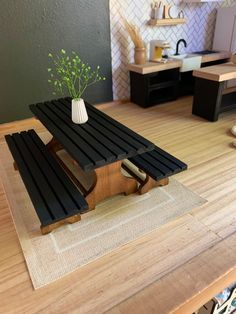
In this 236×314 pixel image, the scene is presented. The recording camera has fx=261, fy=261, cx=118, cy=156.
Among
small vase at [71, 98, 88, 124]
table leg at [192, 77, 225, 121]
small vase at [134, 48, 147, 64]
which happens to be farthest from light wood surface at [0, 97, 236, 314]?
small vase at [134, 48, 147, 64]

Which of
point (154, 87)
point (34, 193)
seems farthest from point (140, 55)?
point (34, 193)

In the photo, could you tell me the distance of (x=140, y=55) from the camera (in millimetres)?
3260

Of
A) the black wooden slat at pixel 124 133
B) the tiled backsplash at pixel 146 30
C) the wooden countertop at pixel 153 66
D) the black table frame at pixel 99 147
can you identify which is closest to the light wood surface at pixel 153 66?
the wooden countertop at pixel 153 66

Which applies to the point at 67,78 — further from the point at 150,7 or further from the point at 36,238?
the point at 150,7

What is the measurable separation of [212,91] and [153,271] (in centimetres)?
213

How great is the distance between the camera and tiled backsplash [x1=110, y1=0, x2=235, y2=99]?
3.20 m

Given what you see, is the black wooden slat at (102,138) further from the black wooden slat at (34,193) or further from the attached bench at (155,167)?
the black wooden slat at (34,193)

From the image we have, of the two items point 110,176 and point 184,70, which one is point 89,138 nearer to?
point 110,176

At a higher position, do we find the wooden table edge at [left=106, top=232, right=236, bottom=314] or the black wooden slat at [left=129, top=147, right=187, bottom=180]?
the black wooden slat at [left=129, top=147, right=187, bottom=180]

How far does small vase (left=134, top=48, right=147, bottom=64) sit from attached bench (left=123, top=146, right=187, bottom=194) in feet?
5.93

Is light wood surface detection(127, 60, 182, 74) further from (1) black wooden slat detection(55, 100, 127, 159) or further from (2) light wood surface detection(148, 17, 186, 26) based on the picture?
(1) black wooden slat detection(55, 100, 127, 159)

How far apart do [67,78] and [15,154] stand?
67 centimetres

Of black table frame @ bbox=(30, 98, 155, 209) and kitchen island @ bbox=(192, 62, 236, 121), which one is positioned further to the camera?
kitchen island @ bbox=(192, 62, 236, 121)

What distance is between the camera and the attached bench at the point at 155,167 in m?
1.64
